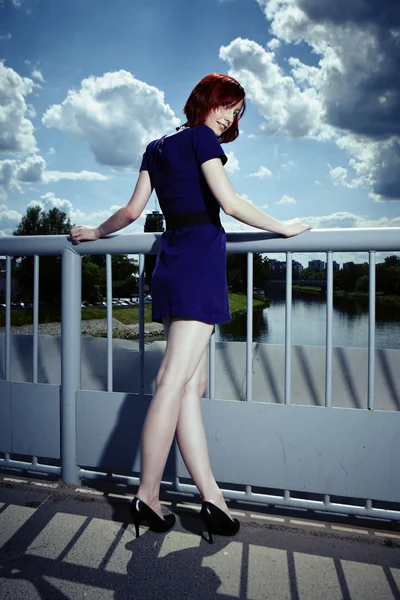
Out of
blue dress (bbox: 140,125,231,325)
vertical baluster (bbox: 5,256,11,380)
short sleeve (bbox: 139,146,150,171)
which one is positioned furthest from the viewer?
vertical baluster (bbox: 5,256,11,380)

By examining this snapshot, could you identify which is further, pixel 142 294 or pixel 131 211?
pixel 142 294

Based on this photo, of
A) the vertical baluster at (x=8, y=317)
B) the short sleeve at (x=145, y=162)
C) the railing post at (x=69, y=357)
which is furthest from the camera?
the vertical baluster at (x=8, y=317)

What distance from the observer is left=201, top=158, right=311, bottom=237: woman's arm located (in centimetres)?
161

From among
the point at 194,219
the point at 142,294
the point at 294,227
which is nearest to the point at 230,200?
the point at 194,219

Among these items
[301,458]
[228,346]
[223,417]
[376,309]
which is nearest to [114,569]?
[223,417]

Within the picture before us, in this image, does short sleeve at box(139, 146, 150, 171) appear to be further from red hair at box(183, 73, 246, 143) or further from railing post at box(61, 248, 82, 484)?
railing post at box(61, 248, 82, 484)

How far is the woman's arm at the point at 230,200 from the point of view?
1.61 metres

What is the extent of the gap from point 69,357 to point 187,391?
787 mm

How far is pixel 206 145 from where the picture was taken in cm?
161

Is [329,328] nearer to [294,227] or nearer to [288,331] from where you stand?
[288,331]

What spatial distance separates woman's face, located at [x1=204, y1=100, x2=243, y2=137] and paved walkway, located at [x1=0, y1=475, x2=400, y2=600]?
156 cm

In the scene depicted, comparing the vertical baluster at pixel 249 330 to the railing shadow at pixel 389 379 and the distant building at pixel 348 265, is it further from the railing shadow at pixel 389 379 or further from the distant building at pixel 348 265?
the railing shadow at pixel 389 379

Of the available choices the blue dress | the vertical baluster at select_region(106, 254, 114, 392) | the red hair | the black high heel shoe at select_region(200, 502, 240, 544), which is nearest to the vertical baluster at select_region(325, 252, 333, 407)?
the blue dress

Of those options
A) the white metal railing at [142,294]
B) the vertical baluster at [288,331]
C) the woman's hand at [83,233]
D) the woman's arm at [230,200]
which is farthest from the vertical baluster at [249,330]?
the woman's hand at [83,233]
